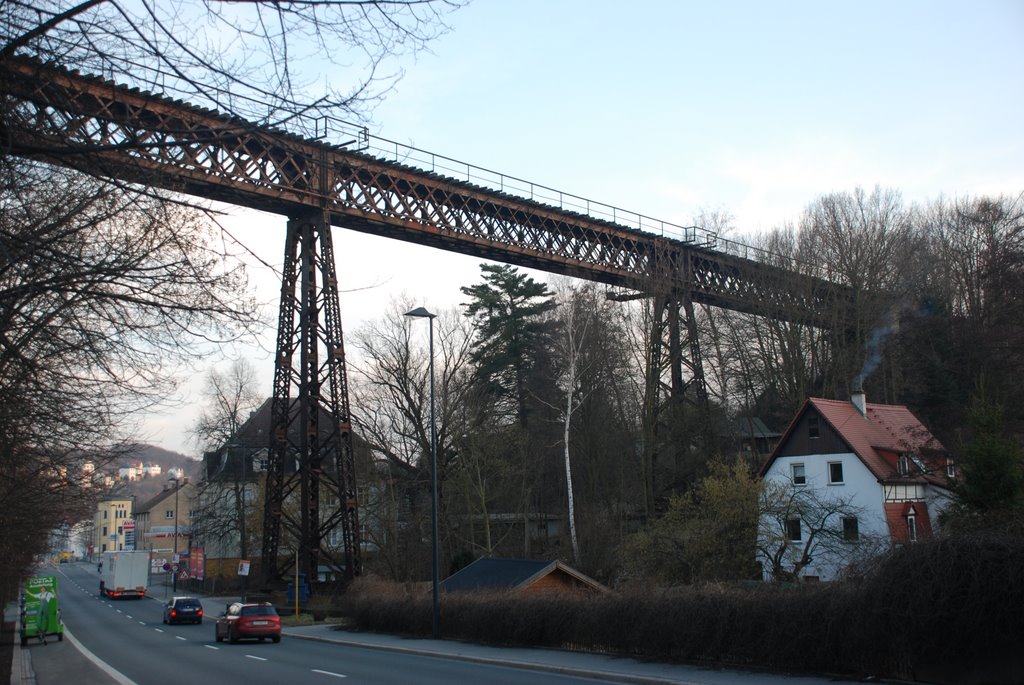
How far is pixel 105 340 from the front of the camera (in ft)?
30.2

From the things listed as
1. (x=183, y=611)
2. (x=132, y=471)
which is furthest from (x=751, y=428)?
(x=132, y=471)

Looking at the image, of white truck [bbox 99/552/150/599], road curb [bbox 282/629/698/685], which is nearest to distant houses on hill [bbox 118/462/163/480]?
road curb [bbox 282/629/698/685]

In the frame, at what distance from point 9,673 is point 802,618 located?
19.7 meters

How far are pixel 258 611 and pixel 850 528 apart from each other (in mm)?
21759

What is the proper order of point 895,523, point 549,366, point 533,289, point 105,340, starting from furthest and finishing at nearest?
point 533,289 < point 549,366 < point 895,523 < point 105,340

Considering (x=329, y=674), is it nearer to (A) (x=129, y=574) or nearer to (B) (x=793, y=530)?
(B) (x=793, y=530)

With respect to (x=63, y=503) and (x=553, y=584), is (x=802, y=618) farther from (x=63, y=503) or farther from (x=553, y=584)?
(x=63, y=503)

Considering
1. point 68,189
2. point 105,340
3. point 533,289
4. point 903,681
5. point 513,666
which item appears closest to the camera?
point 105,340

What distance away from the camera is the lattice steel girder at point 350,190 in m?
8.01

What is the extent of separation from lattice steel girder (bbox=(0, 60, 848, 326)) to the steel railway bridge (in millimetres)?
38

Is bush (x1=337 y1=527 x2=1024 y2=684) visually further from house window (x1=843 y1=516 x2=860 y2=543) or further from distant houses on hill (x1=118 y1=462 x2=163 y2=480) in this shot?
distant houses on hill (x1=118 y1=462 x2=163 y2=480)

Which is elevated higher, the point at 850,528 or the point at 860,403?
the point at 860,403

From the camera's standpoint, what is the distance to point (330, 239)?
105 ft

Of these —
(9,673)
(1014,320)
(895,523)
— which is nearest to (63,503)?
(9,673)
